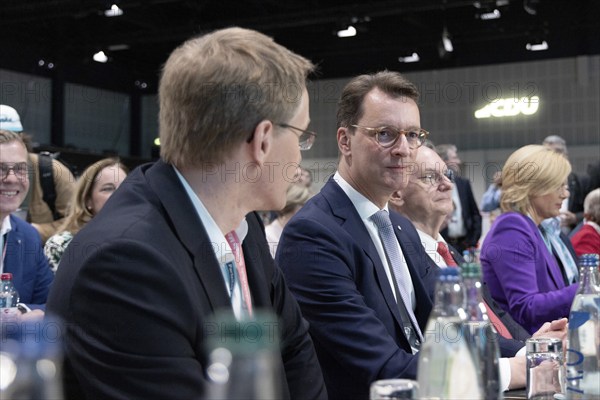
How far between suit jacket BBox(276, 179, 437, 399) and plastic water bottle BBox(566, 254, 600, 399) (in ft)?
1.42

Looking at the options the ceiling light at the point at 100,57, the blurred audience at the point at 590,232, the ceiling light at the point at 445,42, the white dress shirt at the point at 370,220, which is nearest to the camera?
the white dress shirt at the point at 370,220

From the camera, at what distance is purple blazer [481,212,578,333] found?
122 inches

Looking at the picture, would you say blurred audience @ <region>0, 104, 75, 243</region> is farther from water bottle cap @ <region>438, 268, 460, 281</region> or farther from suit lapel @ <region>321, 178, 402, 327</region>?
water bottle cap @ <region>438, 268, 460, 281</region>

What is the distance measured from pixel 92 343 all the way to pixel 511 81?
41.0ft

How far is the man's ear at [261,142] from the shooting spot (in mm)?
1449

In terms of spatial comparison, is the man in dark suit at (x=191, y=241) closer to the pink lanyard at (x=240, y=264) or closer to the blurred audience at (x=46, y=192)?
the pink lanyard at (x=240, y=264)

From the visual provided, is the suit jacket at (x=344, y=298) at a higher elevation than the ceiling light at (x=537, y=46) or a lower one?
lower

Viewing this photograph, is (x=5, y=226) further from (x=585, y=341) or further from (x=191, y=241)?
(x=585, y=341)

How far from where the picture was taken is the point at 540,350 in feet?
5.49

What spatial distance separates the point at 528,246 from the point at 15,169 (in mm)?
2252

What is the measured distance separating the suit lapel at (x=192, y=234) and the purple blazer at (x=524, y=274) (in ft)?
6.64

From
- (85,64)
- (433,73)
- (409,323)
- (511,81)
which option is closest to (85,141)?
(85,64)

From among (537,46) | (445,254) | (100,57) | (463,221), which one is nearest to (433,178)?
(445,254)

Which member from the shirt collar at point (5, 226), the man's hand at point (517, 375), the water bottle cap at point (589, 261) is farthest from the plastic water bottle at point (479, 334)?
the shirt collar at point (5, 226)
